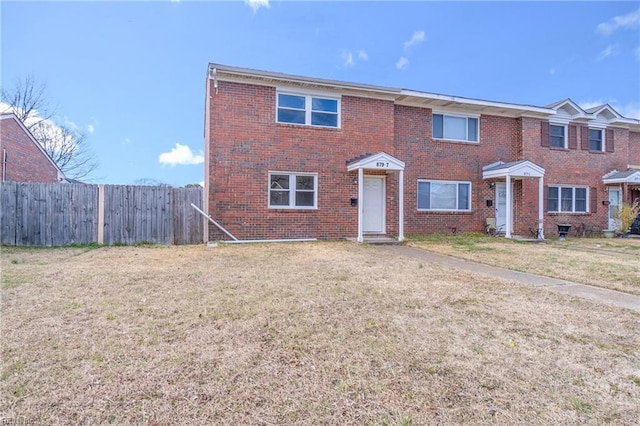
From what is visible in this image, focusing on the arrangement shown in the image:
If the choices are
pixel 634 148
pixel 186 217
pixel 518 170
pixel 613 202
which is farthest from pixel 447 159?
pixel 634 148

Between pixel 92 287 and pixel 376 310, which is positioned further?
pixel 92 287

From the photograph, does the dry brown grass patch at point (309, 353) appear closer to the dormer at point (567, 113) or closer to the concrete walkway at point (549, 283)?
the concrete walkway at point (549, 283)

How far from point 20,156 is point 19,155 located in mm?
105

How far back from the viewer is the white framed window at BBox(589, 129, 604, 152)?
53.2 ft

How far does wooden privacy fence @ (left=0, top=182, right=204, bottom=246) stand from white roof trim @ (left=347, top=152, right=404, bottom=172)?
5462mm

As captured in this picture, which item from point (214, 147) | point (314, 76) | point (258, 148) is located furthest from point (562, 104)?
point (214, 147)

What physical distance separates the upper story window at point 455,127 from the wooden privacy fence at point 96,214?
9868 mm

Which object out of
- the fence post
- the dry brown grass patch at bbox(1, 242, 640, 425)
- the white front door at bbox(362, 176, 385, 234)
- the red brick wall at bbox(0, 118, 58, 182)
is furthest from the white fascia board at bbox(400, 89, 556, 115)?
the red brick wall at bbox(0, 118, 58, 182)

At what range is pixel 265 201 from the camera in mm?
11633

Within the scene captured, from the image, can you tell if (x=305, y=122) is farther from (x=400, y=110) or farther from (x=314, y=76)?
(x=400, y=110)

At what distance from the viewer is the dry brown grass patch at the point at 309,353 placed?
7.07 feet

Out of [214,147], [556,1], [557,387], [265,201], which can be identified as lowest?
[557,387]

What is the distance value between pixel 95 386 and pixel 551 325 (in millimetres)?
4372

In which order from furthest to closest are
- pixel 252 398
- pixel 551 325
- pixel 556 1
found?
pixel 556 1 → pixel 551 325 → pixel 252 398
